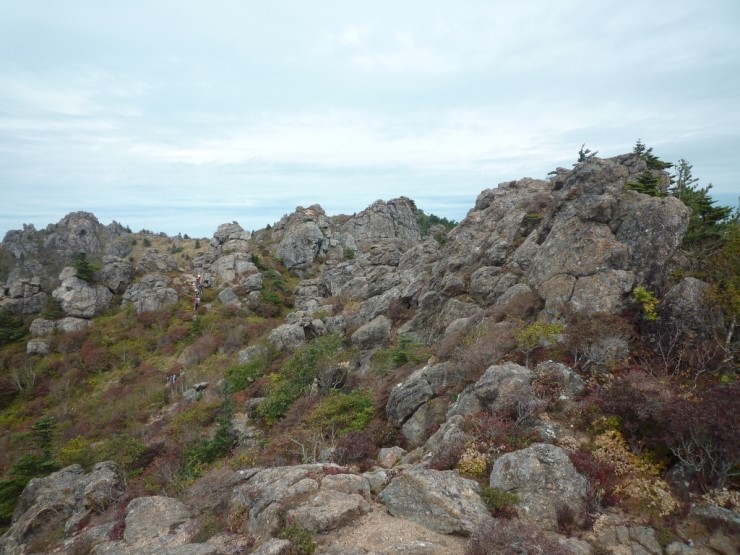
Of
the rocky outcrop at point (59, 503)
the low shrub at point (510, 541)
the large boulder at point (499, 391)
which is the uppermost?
the large boulder at point (499, 391)

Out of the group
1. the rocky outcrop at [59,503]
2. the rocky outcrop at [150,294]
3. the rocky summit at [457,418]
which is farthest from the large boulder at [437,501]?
the rocky outcrop at [150,294]

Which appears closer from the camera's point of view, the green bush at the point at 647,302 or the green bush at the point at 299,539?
the green bush at the point at 299,539

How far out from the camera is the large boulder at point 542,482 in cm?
921

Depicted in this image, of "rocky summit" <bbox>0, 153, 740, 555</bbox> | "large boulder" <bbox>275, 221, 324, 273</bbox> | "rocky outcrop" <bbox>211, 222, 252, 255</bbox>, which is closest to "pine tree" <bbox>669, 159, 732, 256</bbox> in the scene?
"rocky summit" <bbox>0, 153, 740, 555</bbox>

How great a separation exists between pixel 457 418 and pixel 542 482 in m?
3.79

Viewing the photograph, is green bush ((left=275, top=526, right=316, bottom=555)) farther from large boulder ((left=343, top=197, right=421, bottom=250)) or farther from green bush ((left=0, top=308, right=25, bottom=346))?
large boulder ((left=343, top=197, right=421, bottom=250))

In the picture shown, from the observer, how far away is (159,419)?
31.2 metres

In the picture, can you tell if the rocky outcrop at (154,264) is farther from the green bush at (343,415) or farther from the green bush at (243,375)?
the green bush at (343,415)

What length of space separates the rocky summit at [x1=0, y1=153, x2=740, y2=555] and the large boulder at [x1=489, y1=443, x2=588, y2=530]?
52 mm

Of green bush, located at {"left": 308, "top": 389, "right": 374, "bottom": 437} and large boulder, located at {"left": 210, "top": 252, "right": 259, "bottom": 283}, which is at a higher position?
large boulder, located at {"left": 210, "top": 252, "right": 259, "bottom": 283}

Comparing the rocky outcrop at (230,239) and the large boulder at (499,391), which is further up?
the rocky outcrop at (230,239)

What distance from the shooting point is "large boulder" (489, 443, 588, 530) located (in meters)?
9.21

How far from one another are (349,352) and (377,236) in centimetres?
4640

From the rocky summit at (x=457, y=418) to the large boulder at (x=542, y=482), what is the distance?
52 millimetres
